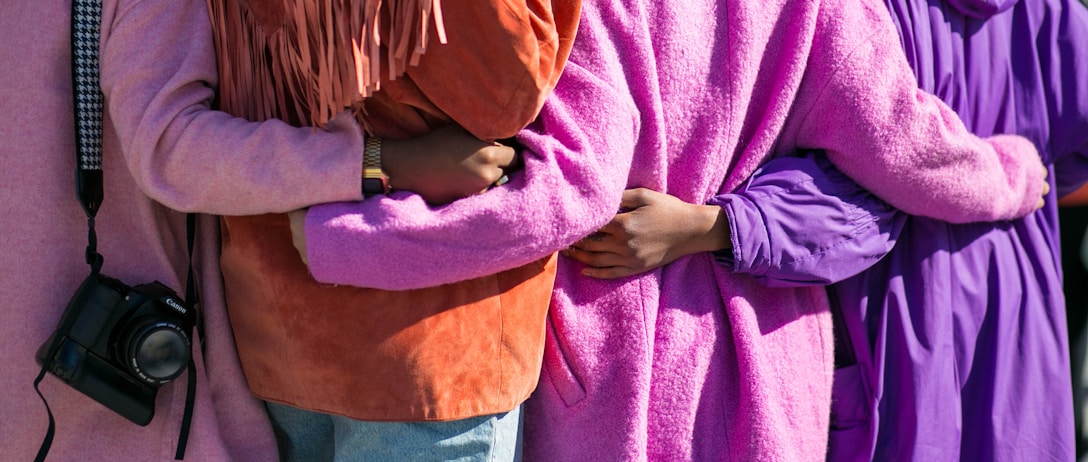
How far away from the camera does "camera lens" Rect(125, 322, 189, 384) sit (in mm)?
1564

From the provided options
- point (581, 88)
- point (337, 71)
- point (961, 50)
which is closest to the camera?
point (337, 71)

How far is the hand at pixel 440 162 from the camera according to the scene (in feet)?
5.04

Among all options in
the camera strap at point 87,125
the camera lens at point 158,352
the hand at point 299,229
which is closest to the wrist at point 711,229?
the hand at point 299,229

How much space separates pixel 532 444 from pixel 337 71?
737 mm

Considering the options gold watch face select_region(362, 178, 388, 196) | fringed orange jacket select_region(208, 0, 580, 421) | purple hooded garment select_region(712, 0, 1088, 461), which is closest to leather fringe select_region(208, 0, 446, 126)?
fringed orange jacket select_region(208, 0, 580, 421)

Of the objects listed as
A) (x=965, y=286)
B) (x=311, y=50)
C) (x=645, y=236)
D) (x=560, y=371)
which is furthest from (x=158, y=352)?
(x=965, y=286)

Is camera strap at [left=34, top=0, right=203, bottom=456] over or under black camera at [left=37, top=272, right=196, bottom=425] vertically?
over

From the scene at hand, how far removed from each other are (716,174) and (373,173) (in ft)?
2.13

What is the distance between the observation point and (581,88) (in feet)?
5.41

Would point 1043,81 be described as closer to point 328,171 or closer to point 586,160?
point 586,160

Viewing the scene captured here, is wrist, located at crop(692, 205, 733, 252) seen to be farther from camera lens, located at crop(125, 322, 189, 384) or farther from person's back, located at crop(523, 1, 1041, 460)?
camera lens, located at crop(125, 322, 189, 384)

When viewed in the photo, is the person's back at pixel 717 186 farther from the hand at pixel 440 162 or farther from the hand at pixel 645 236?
the hand at pixel 440 162

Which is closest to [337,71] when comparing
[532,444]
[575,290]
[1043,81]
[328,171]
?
[328,171]

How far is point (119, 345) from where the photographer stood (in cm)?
158
